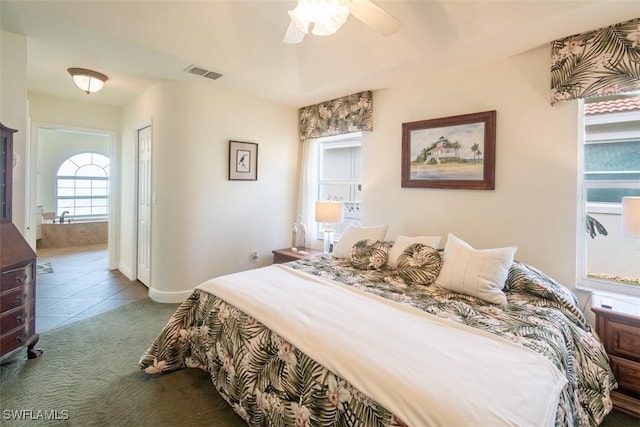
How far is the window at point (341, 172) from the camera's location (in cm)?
386

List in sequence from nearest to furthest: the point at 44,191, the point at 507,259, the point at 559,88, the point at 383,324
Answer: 1. the point at 383,324
2. the point at 507,259
3. the point at 559,88
4. the point at 44,191

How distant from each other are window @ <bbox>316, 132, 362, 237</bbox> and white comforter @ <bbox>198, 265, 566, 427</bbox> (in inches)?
84.5

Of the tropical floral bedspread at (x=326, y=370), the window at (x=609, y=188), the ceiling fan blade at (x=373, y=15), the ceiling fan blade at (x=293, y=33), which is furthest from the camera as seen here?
the window at (x=609, y=188)

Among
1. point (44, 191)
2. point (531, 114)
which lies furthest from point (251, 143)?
point (44, 191)

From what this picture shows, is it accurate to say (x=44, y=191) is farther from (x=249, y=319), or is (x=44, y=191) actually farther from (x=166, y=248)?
(x=249, y=319)

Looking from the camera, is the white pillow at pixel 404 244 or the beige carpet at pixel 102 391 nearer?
the beige carpet at pixel 102 391

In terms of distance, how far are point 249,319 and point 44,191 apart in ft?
26.1

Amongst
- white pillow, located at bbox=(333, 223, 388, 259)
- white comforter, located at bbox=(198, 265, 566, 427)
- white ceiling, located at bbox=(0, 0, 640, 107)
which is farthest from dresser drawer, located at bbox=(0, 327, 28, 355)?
white pillow, located at bbox=(333, 223, 388, 259)

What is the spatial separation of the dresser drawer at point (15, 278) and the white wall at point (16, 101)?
21.7 inches

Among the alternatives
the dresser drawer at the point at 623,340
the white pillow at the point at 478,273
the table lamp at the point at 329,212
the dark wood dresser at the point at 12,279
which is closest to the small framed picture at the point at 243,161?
the table lamp at the point at 329,212

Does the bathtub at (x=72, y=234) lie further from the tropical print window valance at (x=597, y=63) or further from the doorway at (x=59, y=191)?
the tropical print window valance at (x=597, y=63)

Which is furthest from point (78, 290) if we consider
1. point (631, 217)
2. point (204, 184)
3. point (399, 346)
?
point (631, 217)

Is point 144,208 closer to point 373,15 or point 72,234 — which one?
point 373,15

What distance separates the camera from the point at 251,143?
383cm
